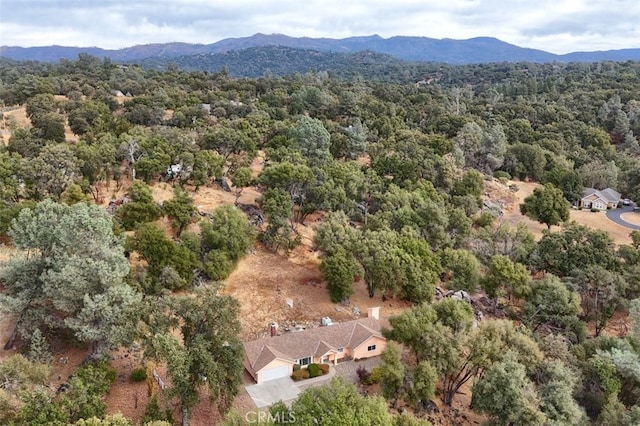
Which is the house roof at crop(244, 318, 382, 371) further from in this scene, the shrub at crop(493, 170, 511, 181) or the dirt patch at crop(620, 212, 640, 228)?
the shrub at crop(493, 170, 511, 181)

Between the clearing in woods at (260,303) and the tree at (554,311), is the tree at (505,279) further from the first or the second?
the clearing in woods at (260,303)

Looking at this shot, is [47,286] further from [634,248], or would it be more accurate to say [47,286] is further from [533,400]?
[634,248]

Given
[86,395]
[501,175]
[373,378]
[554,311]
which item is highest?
[86,395]

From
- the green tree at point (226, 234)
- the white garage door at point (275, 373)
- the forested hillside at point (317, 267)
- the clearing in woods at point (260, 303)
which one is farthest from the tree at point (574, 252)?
the green tree at point (226, 234)

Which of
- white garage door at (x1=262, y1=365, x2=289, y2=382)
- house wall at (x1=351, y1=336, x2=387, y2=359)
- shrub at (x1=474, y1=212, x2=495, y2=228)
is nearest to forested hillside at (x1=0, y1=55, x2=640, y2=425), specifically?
shrub at (x1=474, y1=212, x2=495, y2=228)

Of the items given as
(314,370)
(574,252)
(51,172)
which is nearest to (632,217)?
(574,252)

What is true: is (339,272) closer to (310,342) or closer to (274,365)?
(310,342)
